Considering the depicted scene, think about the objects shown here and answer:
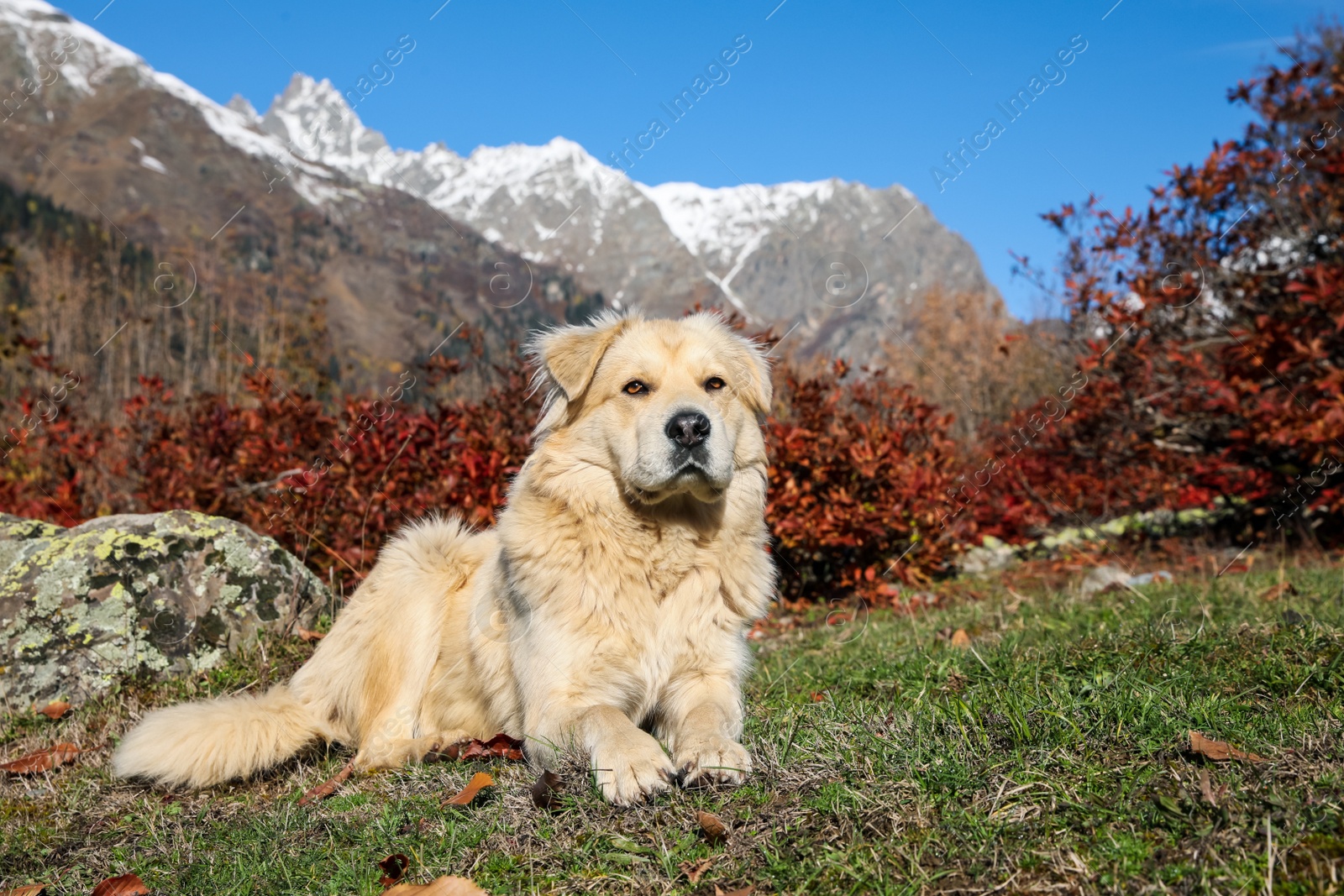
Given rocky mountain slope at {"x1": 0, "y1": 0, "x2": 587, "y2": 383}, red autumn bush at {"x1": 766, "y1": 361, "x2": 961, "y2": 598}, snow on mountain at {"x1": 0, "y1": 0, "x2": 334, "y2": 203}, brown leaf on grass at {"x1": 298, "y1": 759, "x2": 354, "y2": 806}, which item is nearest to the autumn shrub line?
red autumn bush at {"x1": 766, "y1": 361, "x2": 961, "y2": 598}

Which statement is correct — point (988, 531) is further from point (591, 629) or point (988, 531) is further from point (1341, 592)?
point (591, 629)

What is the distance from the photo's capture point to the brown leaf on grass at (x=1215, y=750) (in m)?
2.17

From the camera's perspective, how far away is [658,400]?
11.6 ft

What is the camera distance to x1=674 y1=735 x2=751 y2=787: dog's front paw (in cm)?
254

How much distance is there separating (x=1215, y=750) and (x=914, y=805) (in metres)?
0.82

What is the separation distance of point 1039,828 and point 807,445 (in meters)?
5.87

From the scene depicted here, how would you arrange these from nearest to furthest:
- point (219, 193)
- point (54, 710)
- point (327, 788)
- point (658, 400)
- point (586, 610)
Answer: point (586, 610) → point (327, 788) → point (658, 400) → point (54, 710) → point (219, 193)

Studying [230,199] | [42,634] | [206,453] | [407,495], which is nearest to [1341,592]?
[407,495]

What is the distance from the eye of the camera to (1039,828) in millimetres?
1988

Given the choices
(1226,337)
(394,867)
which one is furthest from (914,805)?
(1226,337)

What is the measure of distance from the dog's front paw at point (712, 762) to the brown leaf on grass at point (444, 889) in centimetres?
71

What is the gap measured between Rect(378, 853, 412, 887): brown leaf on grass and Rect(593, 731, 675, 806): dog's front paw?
582mm

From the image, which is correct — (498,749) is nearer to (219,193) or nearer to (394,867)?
(394,867)

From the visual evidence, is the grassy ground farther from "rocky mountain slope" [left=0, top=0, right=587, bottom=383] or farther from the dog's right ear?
"rocky mountain slope" [left=0, top=0, right=587, bottom=383]
